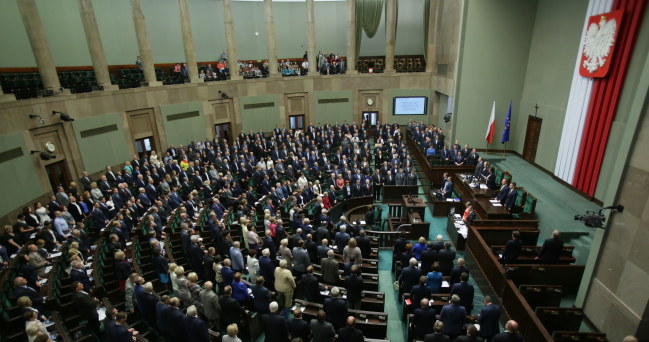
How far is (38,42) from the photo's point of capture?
1277 centimetres

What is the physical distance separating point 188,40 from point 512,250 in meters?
17.5

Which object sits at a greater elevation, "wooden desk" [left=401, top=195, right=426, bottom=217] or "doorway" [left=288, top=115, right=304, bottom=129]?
"doorway" [left=288, top=115, right=304, bottom=129]

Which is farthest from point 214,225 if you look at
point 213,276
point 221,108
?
point 221,108

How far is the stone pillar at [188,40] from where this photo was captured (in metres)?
17.7

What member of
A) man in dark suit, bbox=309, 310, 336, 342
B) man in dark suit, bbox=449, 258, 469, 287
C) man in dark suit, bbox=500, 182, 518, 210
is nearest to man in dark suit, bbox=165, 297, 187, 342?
man in dark suit, bbox=309, 310, 336, 342

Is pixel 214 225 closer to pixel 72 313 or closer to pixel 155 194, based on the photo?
pixel 72 313

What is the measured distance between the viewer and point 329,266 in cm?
722

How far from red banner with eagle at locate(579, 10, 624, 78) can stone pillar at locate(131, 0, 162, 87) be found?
17.5 metres

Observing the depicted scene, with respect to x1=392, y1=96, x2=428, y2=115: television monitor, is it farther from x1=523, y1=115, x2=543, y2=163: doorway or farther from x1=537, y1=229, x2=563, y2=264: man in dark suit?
x1=537, y1=229, x2=563, y2=264: man in dark suit

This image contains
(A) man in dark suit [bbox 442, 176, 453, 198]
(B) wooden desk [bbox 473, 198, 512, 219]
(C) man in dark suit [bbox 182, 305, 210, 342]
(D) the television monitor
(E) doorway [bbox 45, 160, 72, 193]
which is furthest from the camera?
(D) the television monitor

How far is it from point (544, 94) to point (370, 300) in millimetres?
11568

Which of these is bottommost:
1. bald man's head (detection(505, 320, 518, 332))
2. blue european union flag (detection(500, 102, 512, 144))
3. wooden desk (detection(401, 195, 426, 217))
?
wooden desk (detection(401, 195, 426, 217))

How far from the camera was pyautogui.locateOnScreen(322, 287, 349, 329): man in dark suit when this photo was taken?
19.1 feet

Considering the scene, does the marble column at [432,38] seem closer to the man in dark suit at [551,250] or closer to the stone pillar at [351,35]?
the stone pillar at [351,35]
